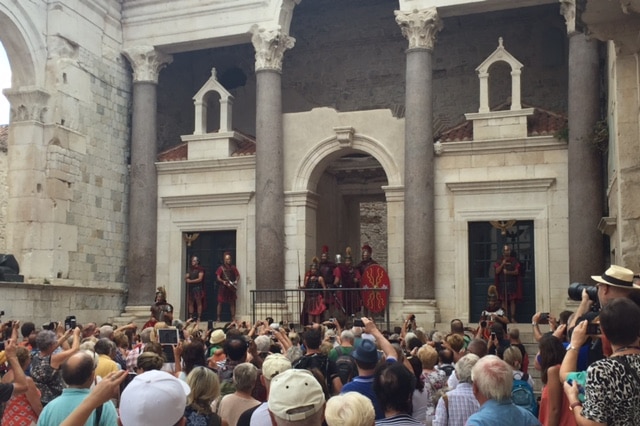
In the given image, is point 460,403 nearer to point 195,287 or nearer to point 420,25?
point 420,25

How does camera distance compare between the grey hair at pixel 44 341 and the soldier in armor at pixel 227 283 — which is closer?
the grey hair at pixel 44 341

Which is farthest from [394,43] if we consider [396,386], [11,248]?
[396,386]

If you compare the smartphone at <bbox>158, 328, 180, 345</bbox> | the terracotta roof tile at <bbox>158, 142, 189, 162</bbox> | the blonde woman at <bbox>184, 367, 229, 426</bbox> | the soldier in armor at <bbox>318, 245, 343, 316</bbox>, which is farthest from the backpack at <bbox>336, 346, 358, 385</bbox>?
the terracotta roof tile at <bbox>158, 142, 189, 162</bbox>

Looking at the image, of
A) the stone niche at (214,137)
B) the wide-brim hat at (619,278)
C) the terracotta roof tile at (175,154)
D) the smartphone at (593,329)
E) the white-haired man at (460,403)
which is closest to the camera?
the smartphone at (593,329)

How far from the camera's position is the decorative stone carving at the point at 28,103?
764 inches

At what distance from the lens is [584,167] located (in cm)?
1772

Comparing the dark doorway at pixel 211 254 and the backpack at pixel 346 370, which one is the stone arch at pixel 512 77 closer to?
the dark doorway at pixel 211 254

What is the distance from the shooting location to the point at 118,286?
859 inches

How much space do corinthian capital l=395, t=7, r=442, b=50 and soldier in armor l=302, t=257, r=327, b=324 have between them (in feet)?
20.2

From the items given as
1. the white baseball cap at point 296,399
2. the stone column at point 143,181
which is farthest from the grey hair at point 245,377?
the stone column at point 143,181

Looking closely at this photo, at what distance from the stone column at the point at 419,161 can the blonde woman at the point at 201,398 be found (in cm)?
1438

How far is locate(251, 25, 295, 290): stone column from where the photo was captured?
20.1 m

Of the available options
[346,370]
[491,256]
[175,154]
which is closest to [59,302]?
[175,154]

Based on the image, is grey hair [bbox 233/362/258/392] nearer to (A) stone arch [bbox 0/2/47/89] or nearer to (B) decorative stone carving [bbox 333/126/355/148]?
(B) decorative stone carving [bbox 333/126/355/148]
